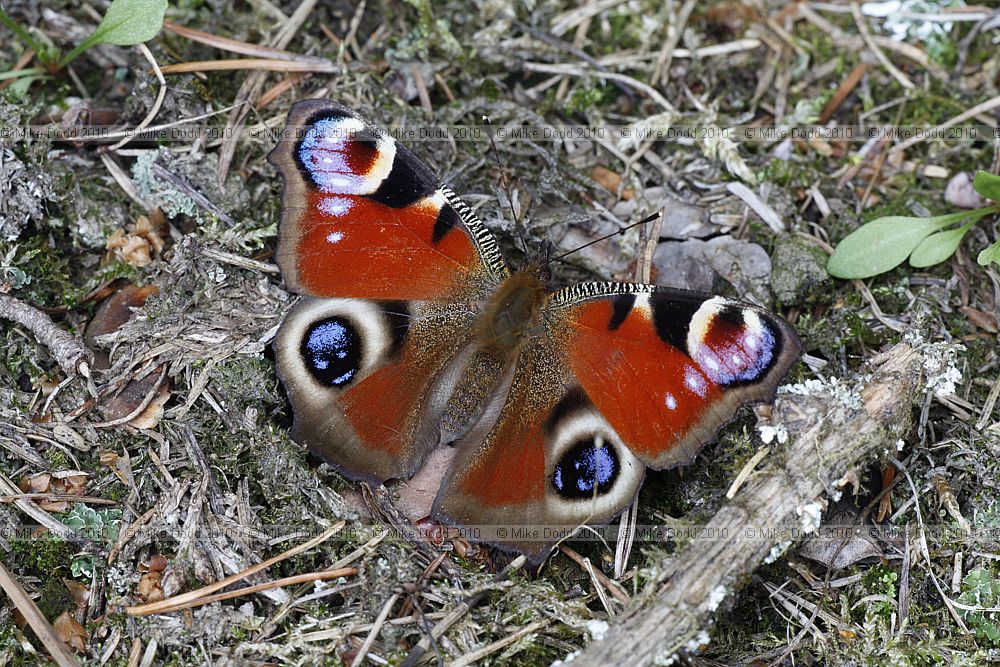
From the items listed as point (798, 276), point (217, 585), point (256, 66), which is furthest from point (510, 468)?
point (256, 66)

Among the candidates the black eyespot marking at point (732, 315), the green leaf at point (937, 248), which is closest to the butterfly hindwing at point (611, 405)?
the black eyespot marking at point (732, 315)

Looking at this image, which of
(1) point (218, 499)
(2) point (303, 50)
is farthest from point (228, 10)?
(1) point (218, 499)

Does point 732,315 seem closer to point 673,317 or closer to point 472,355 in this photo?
point 673,317

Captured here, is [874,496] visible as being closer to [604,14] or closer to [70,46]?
[604,14]

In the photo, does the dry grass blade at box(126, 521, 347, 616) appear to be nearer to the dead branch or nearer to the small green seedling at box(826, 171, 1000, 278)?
the dead branch

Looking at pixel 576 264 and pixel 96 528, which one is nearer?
pixel 96 528

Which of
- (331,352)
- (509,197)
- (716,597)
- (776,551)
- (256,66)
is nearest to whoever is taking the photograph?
(716,597)
